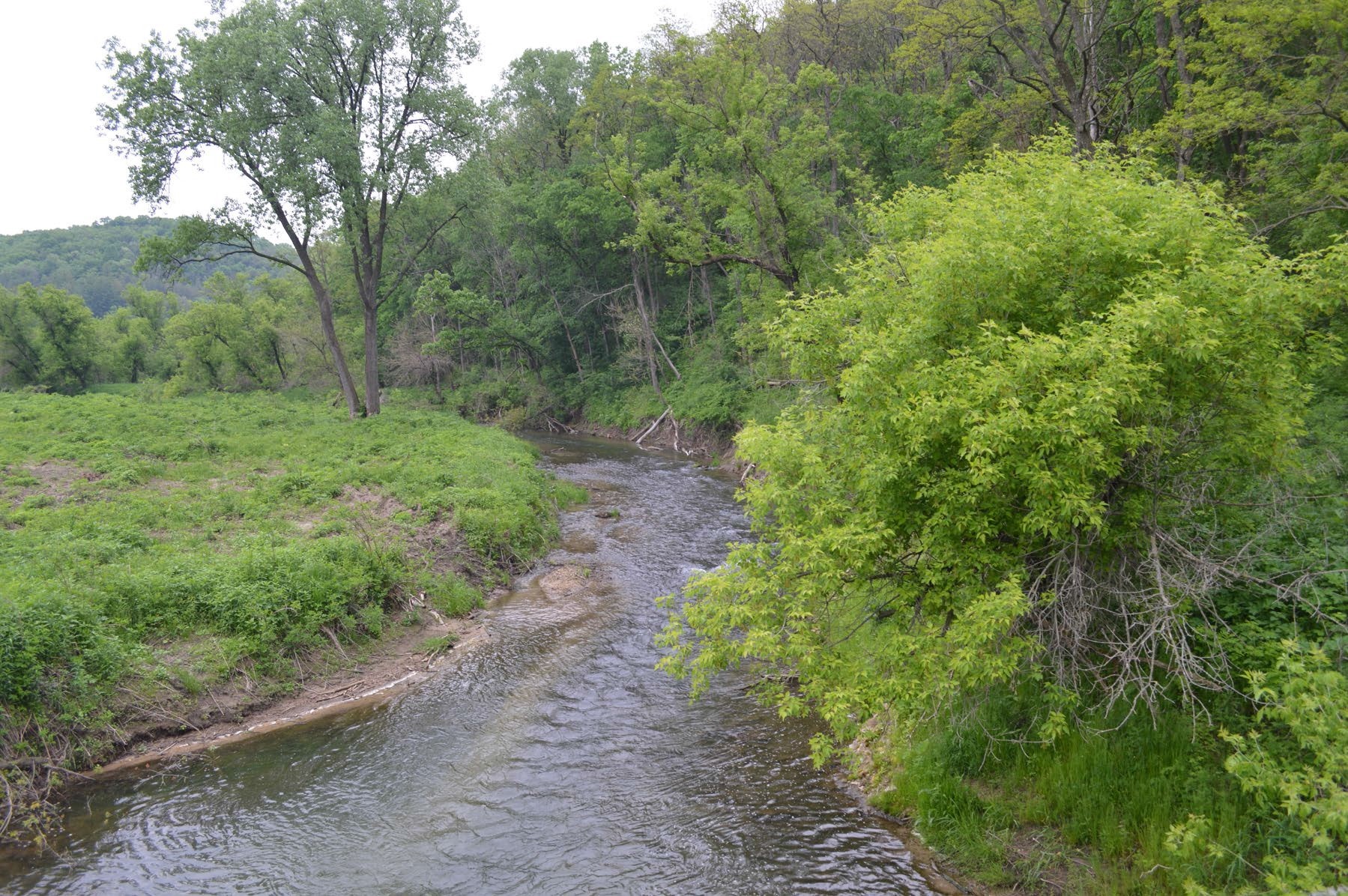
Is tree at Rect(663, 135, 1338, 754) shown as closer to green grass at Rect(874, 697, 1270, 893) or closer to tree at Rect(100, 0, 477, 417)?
green grass at Rect(874, 697, 1270, 893)

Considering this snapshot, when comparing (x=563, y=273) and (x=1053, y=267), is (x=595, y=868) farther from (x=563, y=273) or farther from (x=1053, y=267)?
(x=563, y=273)

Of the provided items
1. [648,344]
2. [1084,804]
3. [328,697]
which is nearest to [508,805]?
[328,697]

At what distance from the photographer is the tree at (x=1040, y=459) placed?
20.1ft

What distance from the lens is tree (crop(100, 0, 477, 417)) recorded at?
2442cm

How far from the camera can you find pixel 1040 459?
6094 mm

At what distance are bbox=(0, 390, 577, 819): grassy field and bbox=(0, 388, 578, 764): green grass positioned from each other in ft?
0.11

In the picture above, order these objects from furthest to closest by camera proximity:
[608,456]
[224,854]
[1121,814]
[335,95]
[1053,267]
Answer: [608,456] → [335,95] → [224,854] → [1053,267] → [1121,814]

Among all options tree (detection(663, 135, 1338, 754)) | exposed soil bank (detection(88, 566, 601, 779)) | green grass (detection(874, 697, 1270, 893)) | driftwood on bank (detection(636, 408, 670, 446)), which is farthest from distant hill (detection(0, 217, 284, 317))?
green grass (detection(874, 697, 1270, 893))

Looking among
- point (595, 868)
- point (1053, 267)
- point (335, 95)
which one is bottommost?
point (595, 868)

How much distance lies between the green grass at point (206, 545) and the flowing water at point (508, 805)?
1.59 meters

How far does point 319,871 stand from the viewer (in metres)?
7.40

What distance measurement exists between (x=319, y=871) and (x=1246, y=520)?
9673 millimetres

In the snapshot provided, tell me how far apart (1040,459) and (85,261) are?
148 m

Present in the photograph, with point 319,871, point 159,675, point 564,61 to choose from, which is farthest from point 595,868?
point 564,61
